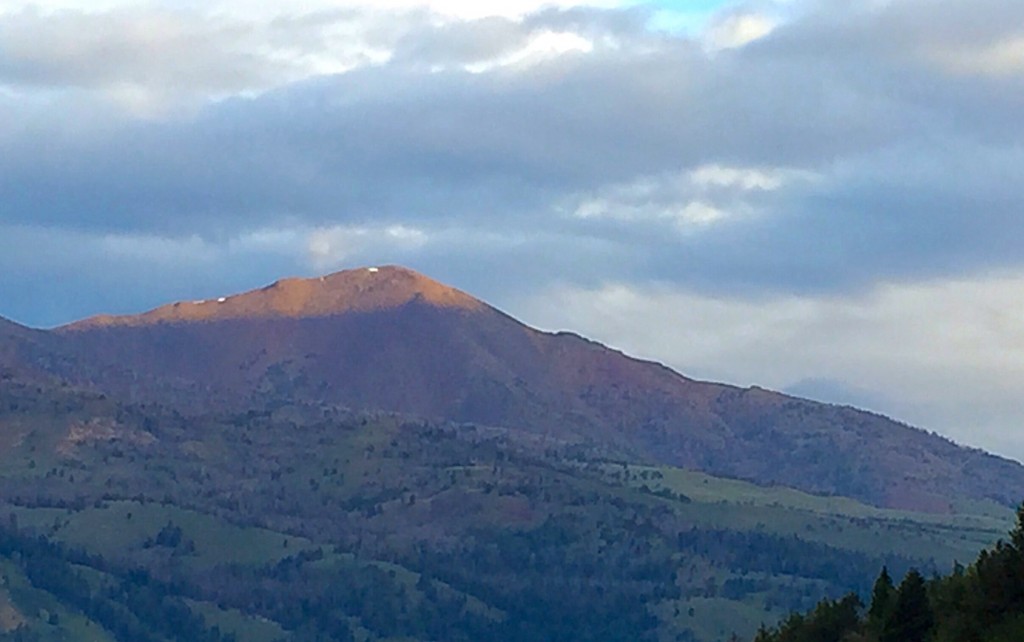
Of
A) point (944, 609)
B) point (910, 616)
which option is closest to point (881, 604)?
point (910, 616)

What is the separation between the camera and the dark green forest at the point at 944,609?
70625 mm

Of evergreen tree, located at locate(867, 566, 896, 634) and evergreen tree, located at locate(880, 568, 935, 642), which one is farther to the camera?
evergreen tree, located at locate(867, 566, 896, 634)

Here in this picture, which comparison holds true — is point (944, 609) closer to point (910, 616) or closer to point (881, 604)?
point (910, 616)

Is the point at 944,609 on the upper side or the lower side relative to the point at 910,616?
upper

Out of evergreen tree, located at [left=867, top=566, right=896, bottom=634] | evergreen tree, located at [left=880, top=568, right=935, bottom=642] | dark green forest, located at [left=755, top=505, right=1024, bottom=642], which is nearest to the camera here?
dark green forest, located at [left=755, top=505, right=1024, bottom=642]

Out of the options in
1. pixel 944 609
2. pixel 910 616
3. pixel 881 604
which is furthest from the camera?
pixel 881 604

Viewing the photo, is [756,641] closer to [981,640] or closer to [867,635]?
[867,635]

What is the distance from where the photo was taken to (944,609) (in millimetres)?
77500

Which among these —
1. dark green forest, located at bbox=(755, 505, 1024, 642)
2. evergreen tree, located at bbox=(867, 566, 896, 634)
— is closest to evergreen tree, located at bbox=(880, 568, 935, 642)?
dark green forest, located at bbox=(755, 505, 1024, 642)

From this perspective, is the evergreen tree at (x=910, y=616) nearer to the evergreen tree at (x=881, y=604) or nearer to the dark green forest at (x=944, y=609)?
the dark green forest at (x=944, y=609)

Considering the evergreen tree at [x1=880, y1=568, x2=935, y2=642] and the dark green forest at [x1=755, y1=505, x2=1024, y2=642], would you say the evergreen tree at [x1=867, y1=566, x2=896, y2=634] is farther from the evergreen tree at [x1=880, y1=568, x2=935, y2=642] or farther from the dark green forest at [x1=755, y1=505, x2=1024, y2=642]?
the evergreen tree at [x1=880, y1=568, x2=935, y2=642]

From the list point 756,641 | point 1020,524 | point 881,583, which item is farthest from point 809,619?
Answer: point 1020,524

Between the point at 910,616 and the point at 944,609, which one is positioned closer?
the point at 944,609

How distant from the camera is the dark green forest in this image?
70625 mm
